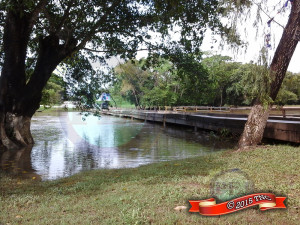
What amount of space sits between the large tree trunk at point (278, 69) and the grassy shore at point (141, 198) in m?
2.03

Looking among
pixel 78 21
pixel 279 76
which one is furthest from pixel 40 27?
pixel 279 76

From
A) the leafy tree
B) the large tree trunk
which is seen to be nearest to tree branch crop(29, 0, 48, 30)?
the leafy tree

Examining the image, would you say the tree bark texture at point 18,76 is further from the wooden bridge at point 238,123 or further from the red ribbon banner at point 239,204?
the red ribbon banner at point 239,204

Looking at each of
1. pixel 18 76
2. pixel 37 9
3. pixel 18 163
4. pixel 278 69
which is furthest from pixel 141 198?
pixel 18 76

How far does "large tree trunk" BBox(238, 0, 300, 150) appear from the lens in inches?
308

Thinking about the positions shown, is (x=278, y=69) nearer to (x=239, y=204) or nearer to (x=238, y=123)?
(x=239, y=204)

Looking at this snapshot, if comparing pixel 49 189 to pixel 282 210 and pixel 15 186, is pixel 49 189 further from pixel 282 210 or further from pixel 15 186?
pixel 282 210

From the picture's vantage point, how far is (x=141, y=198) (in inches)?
164

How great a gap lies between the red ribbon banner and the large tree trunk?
5220 mm

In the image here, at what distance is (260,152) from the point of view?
775 centimetres

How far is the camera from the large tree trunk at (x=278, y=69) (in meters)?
7.82

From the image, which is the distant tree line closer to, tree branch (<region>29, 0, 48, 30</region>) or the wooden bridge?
the wooden bridge

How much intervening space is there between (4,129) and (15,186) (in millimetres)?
6709

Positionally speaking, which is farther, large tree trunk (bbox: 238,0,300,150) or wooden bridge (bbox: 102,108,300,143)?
wooden bridge (bbox: 102,108,300,143)
